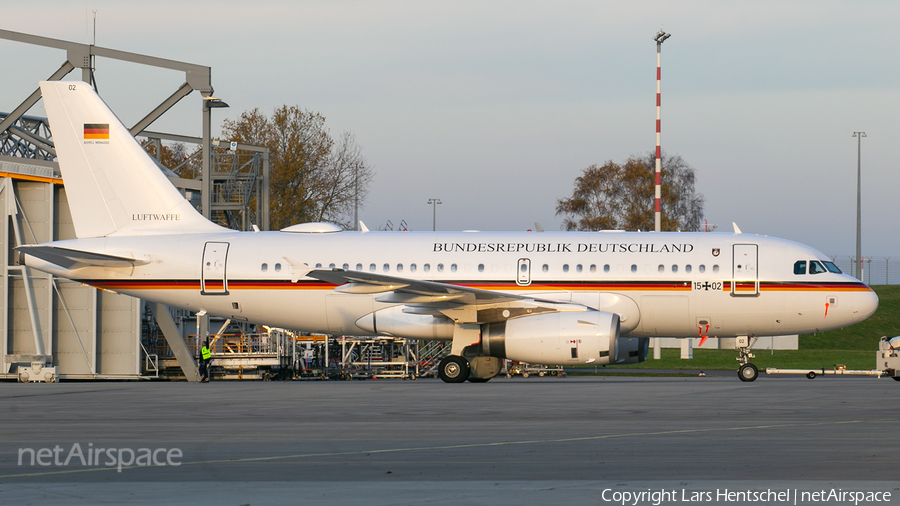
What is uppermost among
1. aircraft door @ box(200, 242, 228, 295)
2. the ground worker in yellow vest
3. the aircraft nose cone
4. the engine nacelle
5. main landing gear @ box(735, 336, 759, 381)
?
aircraft door @ box(200, 242, 228, 295)

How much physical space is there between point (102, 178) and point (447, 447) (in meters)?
18.7

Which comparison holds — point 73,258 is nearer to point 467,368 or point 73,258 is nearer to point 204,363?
point 204,363

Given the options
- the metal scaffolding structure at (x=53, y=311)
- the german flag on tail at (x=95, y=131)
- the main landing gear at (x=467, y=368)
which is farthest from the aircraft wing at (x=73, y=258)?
the main landing gear at (x=467, y=368)

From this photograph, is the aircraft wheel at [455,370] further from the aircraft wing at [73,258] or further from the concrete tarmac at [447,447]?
the aircraft wing at [73,258]

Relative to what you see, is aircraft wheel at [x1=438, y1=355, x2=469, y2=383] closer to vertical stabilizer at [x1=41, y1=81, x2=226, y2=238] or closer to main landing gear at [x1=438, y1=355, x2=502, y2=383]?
main landing gear at [x1=438, y1=355, x2=502, y2=383]

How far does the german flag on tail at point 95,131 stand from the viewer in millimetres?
26359

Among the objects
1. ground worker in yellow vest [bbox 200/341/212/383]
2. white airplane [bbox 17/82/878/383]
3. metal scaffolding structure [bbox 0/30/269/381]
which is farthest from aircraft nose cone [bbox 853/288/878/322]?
metal scaffolding structure [bbox 0/30/269/381]

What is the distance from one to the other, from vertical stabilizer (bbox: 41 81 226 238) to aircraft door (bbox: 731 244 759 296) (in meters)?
14.2

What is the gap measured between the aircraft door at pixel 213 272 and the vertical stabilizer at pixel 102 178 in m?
1.39

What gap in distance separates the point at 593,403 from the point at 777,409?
10.2ft

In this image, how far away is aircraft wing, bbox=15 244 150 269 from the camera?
24.5 metres

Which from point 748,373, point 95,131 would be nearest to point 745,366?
point 748,373

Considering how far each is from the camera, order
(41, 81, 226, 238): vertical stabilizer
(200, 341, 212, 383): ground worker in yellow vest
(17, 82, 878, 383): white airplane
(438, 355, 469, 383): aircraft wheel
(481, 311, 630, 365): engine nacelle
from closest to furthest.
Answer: (481, 311, 630, 365): engine nacelle → (438, 355, 469, 383): aircraft wheel → (17, 82, 878, 383): white airplane → (41, 81, 226, 238): vertical stabilizer → (200, 341, 212, 383): ground worker in yellow vest

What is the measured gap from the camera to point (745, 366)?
24.5 m
